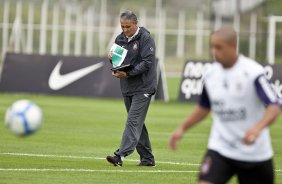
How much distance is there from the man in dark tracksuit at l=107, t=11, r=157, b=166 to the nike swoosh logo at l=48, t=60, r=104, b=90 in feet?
58.0

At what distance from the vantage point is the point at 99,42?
48.2 metres

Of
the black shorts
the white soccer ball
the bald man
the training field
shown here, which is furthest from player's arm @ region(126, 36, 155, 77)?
the black shorts

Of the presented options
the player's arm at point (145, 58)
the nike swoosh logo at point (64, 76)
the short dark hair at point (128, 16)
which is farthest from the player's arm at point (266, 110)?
the nike swoosh logo at point (64, 76)

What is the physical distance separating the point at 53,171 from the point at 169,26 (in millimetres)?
35630

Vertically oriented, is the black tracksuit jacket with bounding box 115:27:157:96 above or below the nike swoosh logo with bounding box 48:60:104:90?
above

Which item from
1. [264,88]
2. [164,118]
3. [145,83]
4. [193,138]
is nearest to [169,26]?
[164,118]

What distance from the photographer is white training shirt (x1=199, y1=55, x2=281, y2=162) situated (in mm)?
8602

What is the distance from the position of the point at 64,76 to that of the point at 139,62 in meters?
18.4

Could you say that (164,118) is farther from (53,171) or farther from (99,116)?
(53,171)

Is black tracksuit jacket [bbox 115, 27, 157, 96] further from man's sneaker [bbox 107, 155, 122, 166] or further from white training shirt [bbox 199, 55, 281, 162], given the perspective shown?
white training shirt [bbox 199, 55, 281, 162]

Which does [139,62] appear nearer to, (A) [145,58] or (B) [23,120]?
(A) [145,58]

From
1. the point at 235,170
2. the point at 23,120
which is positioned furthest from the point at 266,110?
the point at 23,120

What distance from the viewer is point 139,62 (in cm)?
1444

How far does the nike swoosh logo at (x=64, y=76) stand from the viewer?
106 ft
